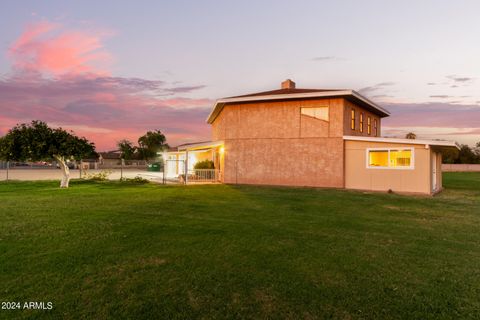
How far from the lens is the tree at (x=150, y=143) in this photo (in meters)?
86.7

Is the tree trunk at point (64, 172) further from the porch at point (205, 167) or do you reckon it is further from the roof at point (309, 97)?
the roof at point (309, 97)

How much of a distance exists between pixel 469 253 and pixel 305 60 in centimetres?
1990

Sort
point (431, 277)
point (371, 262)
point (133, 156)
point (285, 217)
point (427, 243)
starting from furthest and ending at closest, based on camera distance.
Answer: point (133, 156)
point (285, 217)
point (427, 243)
point (371, 262)
point (431, 277)

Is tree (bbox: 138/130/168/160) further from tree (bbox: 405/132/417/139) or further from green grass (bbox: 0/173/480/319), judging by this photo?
green grass (bbox: 0/173/480/319)

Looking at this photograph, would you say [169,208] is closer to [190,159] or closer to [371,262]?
[371,262]

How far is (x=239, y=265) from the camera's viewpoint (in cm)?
473

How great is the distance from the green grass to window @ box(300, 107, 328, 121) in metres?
11.2

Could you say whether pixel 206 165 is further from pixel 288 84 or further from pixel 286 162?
pixel 288 84

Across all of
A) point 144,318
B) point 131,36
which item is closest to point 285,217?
point 144,318

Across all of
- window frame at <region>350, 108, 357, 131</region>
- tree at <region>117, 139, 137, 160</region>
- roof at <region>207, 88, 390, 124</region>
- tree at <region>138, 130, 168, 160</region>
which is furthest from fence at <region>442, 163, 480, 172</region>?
tree at <region>117, 139, 137, 160</region>

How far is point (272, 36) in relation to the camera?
19.4 meters

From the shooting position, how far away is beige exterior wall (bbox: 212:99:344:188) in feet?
61.6

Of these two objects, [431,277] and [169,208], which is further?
[169,208]

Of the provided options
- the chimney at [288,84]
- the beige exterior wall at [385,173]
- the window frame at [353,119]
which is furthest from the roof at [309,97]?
the chimney at [288,84]
